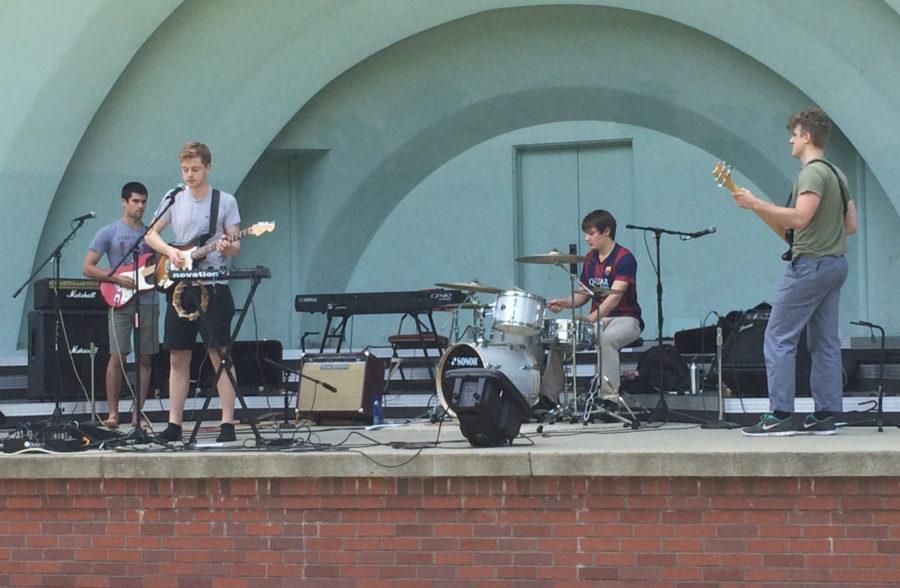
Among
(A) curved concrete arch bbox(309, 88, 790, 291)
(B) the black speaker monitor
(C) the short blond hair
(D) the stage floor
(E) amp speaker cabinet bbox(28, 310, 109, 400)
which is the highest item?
(A) curved concrete arch bbox(309, 88, 790, 291)

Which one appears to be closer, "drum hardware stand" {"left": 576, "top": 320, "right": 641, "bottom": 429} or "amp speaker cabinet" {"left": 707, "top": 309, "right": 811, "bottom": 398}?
"drum hardware stand" {"left": 576, "top": 320, "right": 641, "bottom": 429}

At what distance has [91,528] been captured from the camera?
606 cm

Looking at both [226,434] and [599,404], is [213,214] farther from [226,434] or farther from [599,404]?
[599,404]

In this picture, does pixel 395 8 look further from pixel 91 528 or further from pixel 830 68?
pixel 91 528

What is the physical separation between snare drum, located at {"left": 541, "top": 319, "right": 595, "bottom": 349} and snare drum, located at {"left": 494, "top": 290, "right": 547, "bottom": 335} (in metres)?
0.11

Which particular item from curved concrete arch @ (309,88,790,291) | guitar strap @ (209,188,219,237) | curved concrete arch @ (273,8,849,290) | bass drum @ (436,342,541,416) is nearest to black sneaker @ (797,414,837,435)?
bass drum @ (436,342,541,416)

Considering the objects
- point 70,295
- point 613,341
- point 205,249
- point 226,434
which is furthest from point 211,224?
point 70,295

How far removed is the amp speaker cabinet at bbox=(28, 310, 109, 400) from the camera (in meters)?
9.93

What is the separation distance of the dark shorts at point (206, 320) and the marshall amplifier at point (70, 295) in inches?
121

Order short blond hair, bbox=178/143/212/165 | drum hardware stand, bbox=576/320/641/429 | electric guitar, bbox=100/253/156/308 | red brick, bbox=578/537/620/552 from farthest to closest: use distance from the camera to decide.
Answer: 1. electric guitar, bbox=100/253/156/308
2. drum hardware stand, bbox=576/320/641/429
3. short blond hair, bbox=178/143/212/165
4. red brick, bbox=578/537/620/552

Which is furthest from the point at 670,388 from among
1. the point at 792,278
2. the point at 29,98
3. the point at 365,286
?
the point at 365,286

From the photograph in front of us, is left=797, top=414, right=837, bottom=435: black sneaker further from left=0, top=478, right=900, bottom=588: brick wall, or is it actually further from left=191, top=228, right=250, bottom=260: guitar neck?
left=191, top=228, right=250, bottom=260: guitar neck

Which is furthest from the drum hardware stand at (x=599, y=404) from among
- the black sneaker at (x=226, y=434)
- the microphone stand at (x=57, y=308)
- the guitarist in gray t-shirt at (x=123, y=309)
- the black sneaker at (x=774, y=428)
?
the microphone stand at (x=57, y=308)

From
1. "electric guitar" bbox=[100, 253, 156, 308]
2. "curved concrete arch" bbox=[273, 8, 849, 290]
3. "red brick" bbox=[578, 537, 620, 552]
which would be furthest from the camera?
"curved concrete arch" bbox=[273, 8, 849, 290]
